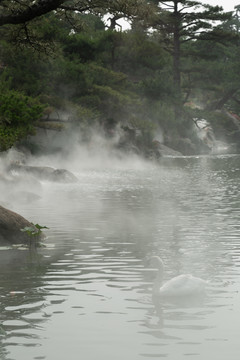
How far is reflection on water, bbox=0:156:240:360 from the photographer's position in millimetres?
7121

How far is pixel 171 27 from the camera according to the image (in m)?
57.5

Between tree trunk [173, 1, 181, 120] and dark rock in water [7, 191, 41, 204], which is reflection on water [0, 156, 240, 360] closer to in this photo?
dark rock in water [7, 191, 41, 204]

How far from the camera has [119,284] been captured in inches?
379

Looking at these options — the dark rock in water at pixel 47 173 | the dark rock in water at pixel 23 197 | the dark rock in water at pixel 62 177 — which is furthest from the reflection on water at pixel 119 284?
the dark rock in water at pixel 47 173

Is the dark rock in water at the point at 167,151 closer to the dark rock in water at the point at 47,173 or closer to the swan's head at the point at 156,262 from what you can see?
the dark rock in water at the point at 47,173

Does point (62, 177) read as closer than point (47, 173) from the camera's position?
Yes

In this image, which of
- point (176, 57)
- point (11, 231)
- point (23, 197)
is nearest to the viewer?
point (11, 231)

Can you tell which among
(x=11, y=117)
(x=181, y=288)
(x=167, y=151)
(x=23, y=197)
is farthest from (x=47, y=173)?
(x=167, y=151)

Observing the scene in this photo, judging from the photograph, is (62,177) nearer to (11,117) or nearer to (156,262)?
(11,117)

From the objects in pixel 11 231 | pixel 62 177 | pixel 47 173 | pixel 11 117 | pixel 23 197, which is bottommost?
pixel 11 231

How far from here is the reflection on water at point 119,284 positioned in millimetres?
7121

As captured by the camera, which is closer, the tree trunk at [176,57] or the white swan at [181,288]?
the white swan at [181,288]

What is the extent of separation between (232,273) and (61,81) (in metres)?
31.8

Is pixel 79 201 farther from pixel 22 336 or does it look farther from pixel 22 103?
pixel 22 336
